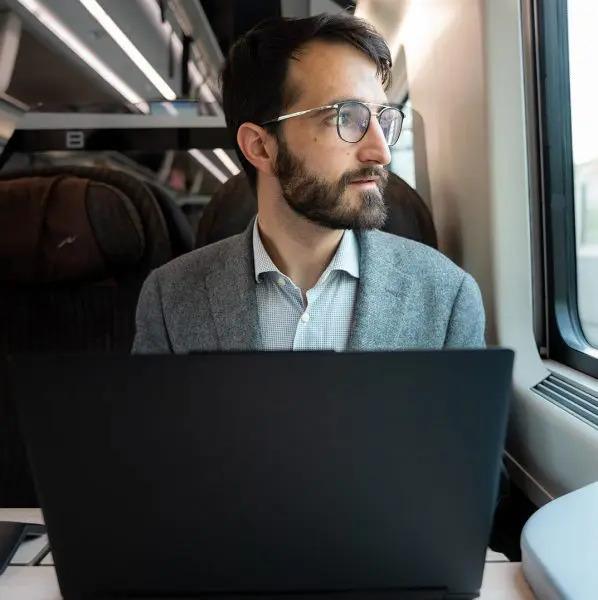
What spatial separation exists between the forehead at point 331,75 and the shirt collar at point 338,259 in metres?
0.30

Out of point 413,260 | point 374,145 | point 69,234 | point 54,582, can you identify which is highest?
point 374,145

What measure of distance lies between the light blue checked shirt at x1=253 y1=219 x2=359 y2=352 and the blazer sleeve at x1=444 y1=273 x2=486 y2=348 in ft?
0.74

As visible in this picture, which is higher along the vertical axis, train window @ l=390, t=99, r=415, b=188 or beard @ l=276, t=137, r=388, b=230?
train window @ l=390, t=99, r=415, b=188

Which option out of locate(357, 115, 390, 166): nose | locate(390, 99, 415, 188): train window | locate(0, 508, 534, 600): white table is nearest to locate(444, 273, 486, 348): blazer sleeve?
locate(357, 115, 390, 166): nose

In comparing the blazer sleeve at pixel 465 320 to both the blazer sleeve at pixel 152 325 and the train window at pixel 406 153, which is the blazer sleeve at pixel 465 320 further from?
the train window at pixel 406 153

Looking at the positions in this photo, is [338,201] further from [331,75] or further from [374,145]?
[331,75]

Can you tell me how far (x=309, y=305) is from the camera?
1.45m

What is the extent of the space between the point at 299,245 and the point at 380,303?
0.77ft

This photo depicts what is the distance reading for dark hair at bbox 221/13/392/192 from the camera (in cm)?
147

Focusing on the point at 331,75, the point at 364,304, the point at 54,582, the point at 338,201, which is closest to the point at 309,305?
the point at 364,304

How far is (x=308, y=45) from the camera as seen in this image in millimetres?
1477

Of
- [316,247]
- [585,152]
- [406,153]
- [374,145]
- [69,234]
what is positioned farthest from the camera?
[406,153]

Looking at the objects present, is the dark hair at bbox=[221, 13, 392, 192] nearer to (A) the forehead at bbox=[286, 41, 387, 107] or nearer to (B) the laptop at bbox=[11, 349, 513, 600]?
(A) the forehead at bbox=[286, 41, 387, 107]

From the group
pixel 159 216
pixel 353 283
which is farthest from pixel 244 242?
pixel 159 216
